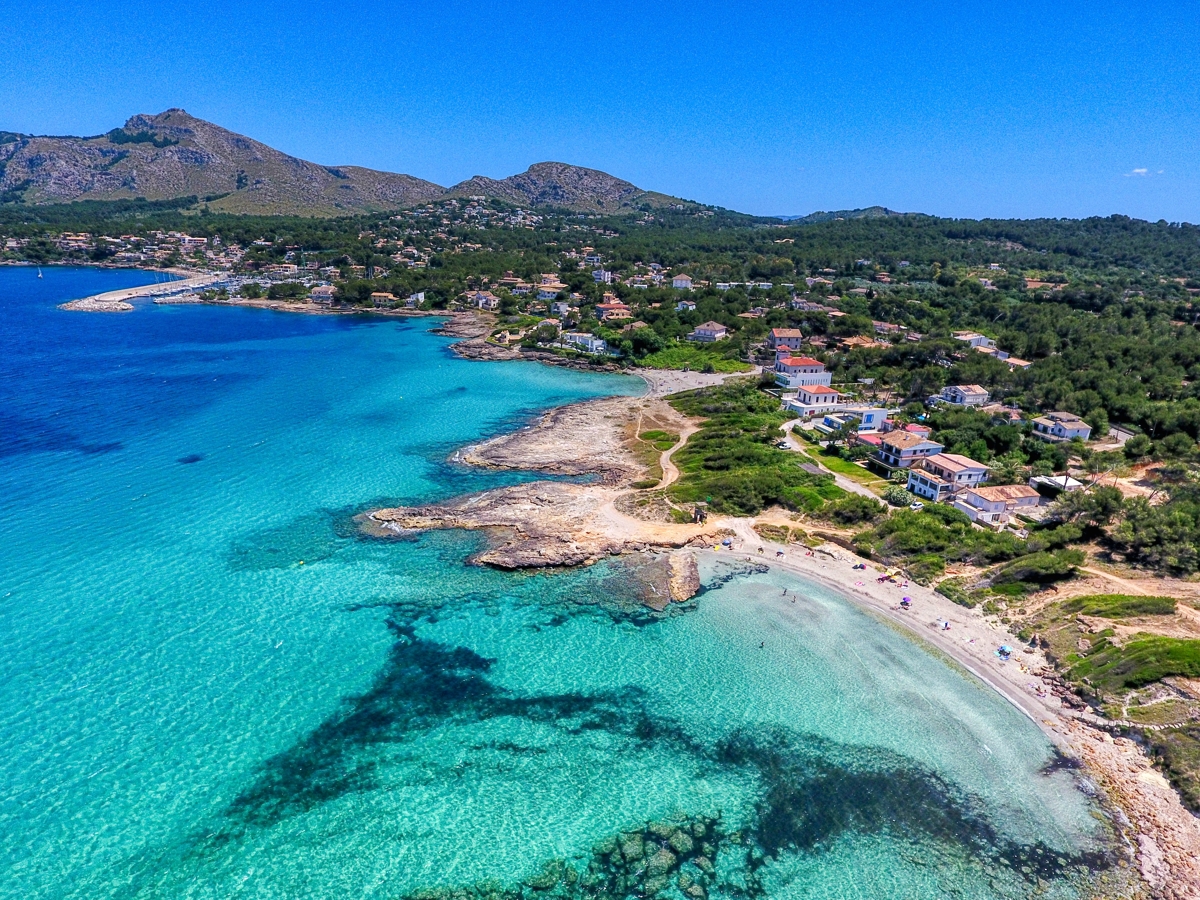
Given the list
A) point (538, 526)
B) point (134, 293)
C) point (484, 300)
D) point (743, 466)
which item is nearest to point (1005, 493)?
point (743, 466)

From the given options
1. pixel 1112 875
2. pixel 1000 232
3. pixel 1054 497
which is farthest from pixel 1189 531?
pixel 1000 232

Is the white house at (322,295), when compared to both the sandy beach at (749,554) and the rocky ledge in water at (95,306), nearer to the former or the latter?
the rocky ledge in water at (95,306)

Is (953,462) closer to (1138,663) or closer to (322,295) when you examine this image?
(1138,663)

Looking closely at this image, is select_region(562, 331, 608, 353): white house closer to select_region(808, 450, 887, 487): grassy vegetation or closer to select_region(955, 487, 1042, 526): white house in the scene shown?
select_region(808, 450, 887, 487): grassy vegetation

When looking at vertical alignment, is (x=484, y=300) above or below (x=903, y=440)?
above

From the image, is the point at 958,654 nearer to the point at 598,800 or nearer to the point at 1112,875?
the point at 1112,875

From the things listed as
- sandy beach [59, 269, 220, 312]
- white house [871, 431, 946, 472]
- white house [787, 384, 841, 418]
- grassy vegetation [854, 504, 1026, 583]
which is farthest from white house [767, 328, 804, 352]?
sandy beach [59, 269, 220, 312]
